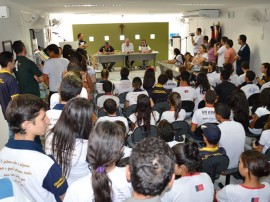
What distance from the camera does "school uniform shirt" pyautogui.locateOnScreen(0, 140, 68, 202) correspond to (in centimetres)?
157

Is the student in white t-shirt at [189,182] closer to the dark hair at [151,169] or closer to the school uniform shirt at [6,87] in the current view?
the dark hair at [151,169]

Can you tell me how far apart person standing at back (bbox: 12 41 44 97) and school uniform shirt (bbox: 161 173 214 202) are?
3.03 metres

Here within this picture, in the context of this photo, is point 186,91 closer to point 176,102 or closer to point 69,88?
point 176,102

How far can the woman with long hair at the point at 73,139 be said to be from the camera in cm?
202

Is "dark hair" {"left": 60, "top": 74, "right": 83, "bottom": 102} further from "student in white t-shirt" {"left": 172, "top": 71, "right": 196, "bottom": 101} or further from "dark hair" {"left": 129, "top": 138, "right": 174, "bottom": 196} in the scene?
"student in white t-shirt" {"left": 172, "top": 71, "right": 196, "bottom": 101}

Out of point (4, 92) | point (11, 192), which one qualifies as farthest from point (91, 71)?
point (11, 192)

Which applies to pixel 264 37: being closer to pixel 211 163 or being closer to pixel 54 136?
pixel 211 163

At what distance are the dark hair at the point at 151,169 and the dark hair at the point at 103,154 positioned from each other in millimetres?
296

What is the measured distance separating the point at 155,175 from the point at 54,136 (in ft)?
3.77

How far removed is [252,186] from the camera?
219cm

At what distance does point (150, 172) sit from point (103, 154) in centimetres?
39

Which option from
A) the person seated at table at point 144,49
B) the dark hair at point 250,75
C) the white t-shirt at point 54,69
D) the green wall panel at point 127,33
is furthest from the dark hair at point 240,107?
the green wall panel at point 127,33

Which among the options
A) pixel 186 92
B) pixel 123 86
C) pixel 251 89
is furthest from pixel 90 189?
pixel 123 86

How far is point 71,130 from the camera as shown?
2080 millimetres
